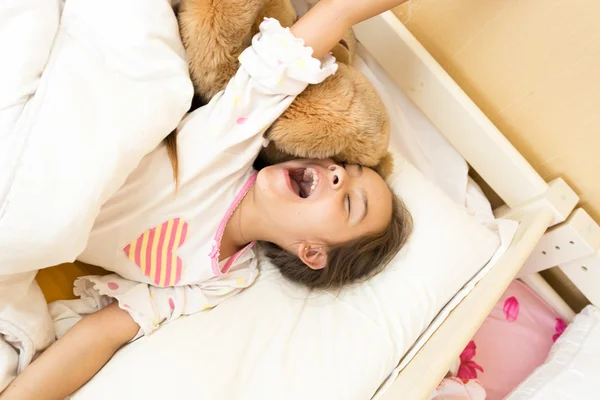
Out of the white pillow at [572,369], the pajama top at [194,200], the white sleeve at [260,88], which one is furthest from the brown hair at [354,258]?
the white pillow at [572,369]

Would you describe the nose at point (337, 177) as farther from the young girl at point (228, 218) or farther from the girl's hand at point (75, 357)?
the girl's hand at point (75, 357)

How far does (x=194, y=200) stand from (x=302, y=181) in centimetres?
21

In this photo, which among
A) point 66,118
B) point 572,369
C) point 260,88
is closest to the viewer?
point 66,118

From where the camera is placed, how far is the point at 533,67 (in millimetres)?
892

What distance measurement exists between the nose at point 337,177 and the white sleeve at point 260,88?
0.14 m

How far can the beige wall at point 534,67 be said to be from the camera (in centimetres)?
82

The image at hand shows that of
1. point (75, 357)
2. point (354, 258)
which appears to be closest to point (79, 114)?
point (75, 357)

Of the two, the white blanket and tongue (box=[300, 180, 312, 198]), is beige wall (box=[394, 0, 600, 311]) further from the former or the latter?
the white blanket

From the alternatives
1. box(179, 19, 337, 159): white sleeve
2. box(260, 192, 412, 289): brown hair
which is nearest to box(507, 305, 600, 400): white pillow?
box(260, 192, 412, 289): brown hair

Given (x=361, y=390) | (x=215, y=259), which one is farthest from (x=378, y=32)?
(x=361, y=390)

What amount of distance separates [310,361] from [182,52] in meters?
0.57

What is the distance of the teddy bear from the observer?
75 cm

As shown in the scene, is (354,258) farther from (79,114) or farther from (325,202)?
(79,114)

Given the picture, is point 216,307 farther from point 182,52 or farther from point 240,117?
point 182,52
